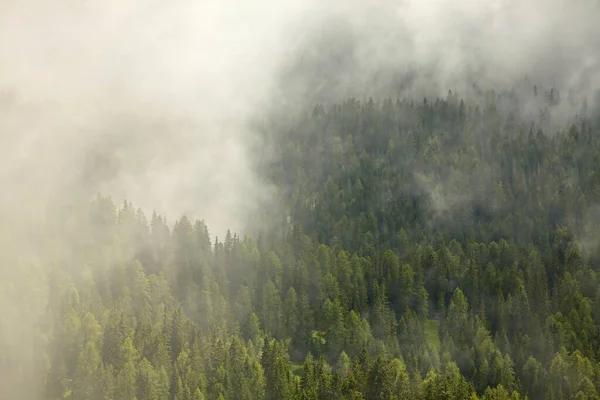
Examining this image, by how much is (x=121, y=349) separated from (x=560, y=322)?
11148cm

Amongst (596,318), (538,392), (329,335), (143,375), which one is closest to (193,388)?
(143,375)

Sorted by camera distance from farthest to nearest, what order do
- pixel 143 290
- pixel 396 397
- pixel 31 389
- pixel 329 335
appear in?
1. pixel 143 290
2. pixel 329 335
3. pixel 31 389
4. pixel 396 397

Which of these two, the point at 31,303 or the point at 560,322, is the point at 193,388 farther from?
the point at 560,322

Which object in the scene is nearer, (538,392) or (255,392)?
(255,392)

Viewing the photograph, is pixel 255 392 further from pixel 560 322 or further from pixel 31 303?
pixel 560 322

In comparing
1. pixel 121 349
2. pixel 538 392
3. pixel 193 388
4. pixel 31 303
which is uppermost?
pixel 31 303

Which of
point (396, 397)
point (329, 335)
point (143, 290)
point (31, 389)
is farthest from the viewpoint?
point (143, 290)

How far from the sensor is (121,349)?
162 metres

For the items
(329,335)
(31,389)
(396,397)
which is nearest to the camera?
(396,397)

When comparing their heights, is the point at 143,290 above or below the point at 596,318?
above

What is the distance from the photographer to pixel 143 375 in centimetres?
15512

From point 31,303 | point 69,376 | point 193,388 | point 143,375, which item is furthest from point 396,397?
point 31,303

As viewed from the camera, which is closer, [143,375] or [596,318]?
[143,375]

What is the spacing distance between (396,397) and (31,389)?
3254 inches
